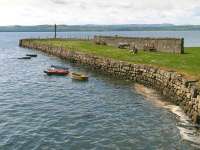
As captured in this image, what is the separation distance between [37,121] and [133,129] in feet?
31.0

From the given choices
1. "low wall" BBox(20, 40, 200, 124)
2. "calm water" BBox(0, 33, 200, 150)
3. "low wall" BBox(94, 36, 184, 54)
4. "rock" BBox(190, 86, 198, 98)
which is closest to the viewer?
"calm water" BBox(0, 33, 200, 150)

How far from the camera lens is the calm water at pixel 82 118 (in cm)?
3038

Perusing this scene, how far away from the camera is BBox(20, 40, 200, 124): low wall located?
37.6 meters

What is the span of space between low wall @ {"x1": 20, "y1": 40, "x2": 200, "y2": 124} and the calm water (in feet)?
7.37

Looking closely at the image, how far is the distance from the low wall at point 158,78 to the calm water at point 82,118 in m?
2.25

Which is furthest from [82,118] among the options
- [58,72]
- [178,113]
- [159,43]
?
[159,43]

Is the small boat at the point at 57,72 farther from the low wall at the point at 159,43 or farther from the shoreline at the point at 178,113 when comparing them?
the low wall at the point at 159,43

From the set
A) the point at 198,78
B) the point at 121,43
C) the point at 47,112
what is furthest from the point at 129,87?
the point at 121,43

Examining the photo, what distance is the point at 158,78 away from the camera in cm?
5041

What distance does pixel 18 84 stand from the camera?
5862 centimetres

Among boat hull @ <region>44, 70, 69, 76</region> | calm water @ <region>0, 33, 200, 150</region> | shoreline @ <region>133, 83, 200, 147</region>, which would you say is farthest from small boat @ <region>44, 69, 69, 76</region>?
shoreline @ <region>133, 83, 200, 147</region>

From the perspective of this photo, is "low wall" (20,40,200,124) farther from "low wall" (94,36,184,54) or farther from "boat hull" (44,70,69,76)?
"low wall" (94,36,184,54)

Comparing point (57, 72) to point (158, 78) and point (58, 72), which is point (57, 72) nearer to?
point (58, 72)

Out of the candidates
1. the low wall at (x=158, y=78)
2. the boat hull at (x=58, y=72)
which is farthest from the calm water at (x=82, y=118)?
the boat hull at (x=58, y=72)
